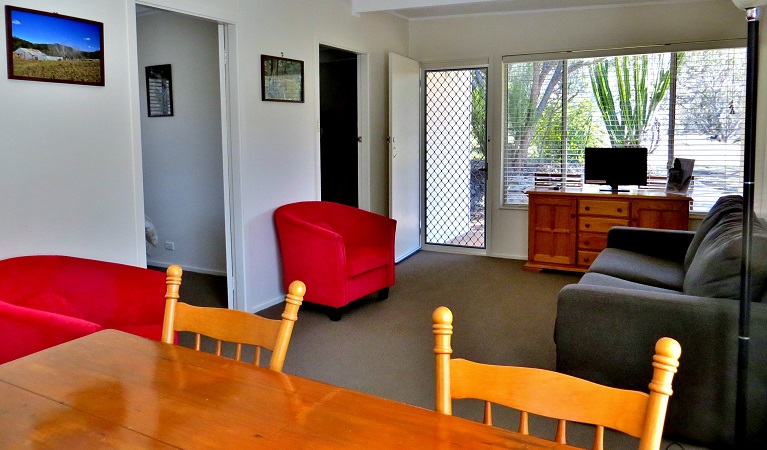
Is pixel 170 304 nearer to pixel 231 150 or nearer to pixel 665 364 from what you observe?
pixel 665 364

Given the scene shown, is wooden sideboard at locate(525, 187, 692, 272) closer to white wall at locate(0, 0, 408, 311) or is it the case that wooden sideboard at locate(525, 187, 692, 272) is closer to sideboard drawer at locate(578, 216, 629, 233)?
sideboard drawer at locate(578, 216, 629, 233)

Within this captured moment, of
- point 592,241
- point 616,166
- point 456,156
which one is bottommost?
point 592,241


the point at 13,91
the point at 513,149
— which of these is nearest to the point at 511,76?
the point at 513,149

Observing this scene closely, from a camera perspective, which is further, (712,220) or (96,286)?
(712,220)

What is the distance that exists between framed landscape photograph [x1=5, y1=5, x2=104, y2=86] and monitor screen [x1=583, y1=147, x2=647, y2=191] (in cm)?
430

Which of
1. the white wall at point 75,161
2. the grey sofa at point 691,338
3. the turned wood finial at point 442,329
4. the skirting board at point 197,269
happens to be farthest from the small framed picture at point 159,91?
the turned wood finial at point 442,329

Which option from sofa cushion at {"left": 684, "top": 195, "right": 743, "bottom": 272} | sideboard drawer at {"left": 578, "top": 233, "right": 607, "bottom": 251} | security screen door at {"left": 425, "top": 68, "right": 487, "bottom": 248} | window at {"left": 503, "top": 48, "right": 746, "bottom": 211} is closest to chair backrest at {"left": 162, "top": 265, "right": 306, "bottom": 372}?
sofa cushion at {"left": 684, "top": 195, "right": 743, "bottom": 272}

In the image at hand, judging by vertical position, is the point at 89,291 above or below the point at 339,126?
below

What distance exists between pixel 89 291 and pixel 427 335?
6.77ft

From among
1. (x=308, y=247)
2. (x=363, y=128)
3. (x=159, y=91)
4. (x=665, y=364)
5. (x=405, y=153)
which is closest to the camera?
(x=665, y=364)

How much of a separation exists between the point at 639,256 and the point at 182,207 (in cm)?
405

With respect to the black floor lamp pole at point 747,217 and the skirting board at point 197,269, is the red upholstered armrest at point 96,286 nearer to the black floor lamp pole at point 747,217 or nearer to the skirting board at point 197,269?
the black floor lamp pole at point 747,217

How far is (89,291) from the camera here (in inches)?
119

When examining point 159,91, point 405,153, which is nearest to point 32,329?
point 159,91
